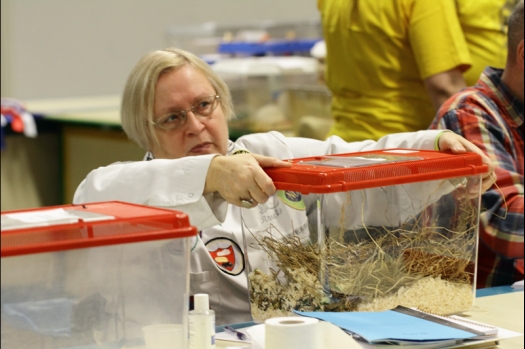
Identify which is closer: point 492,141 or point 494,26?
point 492,141

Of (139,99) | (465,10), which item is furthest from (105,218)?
(465,10)

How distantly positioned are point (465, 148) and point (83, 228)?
83cm

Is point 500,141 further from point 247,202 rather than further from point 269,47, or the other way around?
point 269,47

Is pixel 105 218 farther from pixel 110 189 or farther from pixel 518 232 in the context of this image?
pixel 518 232

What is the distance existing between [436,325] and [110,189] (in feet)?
2.15

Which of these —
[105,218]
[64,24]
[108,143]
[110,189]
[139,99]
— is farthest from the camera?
[64,24]

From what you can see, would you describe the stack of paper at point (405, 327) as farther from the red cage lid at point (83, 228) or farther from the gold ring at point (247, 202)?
the red cage lid at point (83, 228)

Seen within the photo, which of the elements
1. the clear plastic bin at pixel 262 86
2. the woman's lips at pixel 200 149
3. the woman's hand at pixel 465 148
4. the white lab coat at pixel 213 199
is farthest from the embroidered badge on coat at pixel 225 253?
the clear plastic bin at pixel 262 86

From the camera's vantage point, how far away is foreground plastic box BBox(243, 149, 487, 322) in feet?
4.15

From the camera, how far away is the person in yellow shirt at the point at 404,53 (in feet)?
7.86

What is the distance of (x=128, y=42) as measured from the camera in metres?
5.68

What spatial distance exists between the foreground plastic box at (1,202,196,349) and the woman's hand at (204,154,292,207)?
29 centimetres

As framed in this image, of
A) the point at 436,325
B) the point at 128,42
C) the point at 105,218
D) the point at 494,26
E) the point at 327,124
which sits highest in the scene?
the point at 128,42

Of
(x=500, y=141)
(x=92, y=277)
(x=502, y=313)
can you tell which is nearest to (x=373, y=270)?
(x=502, y=313)
